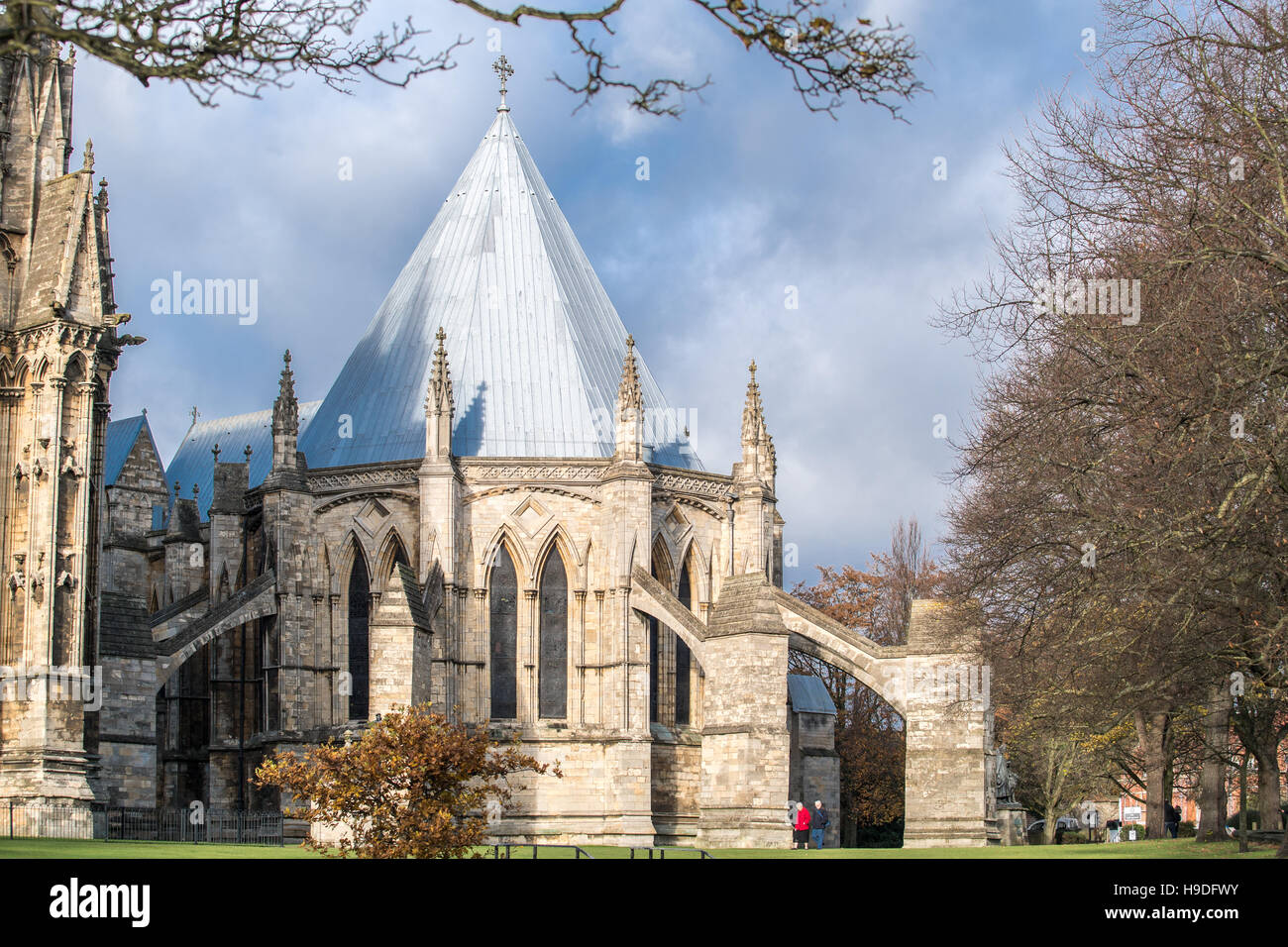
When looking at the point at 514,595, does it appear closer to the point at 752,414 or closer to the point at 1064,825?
the point at 752,414

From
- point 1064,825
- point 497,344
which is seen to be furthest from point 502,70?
point 1064,825

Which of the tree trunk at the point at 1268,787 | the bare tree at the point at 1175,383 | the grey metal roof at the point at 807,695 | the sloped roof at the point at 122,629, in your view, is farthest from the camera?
the grey metal roof at the point at 807,695

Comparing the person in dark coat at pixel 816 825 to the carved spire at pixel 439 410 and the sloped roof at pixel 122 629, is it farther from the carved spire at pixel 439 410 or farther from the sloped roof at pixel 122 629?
the sloped roof at pixel 122 629

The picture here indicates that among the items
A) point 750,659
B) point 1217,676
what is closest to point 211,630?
point 750,659

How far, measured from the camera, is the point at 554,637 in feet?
127

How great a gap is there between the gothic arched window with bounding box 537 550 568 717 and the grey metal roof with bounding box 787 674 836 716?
866 cm

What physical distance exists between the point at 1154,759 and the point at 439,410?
57.0 feet

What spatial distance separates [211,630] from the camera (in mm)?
36531

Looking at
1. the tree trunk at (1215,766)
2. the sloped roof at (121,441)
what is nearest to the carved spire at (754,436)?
the tree trunk at (1215,766)

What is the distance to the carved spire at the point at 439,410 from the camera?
1502 inches

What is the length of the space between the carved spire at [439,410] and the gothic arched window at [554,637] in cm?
366

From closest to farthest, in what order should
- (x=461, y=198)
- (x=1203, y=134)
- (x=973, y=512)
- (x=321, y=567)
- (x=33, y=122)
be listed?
(x=1203, y=134), (x=33, y=122), (x=973, y=512), (x=321, y=567), (x=461, y=198)

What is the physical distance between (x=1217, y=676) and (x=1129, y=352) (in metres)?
9.32
